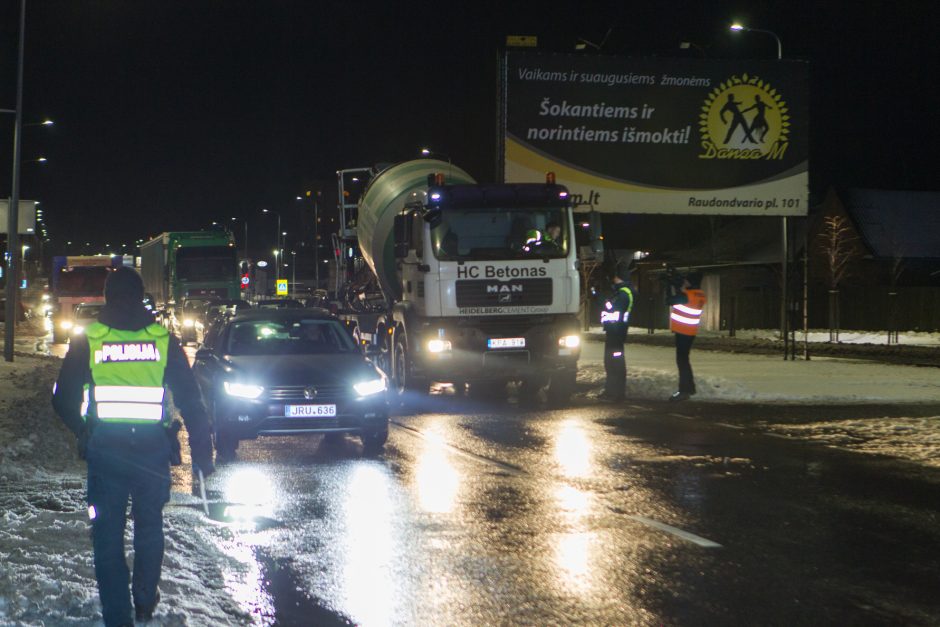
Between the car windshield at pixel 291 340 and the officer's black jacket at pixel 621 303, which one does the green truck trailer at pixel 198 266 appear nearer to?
the officer's black jacket at pixel 621 303

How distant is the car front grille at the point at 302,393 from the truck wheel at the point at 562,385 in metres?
7.27

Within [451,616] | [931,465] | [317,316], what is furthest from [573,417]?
[451,616]

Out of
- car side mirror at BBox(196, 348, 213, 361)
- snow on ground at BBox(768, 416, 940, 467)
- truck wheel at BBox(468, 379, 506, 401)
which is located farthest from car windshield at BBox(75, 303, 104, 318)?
snow on ground at BBox(768, 416, 940, 467)

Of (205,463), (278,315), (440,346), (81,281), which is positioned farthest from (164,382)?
(81,281)

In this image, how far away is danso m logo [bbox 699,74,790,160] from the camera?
28031 millimetres

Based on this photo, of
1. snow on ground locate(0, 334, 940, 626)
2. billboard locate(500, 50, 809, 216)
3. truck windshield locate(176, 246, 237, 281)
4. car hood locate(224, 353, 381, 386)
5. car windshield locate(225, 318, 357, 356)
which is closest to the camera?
snow on ground locate(0, 334, 940, 626)

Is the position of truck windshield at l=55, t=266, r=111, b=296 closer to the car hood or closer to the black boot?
the car hood

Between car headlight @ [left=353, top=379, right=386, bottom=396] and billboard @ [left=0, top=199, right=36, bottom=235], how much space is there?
57.3 feet

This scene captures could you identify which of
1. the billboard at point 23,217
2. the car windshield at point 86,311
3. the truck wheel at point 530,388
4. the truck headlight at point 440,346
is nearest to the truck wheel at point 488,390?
the truck wheel at point 530,388

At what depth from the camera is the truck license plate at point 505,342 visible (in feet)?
61.6

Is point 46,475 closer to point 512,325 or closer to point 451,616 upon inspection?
point 451,616

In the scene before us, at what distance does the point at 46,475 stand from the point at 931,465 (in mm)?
8217

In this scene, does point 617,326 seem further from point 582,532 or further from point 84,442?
point 84,442

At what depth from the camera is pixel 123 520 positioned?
550 centimetres
